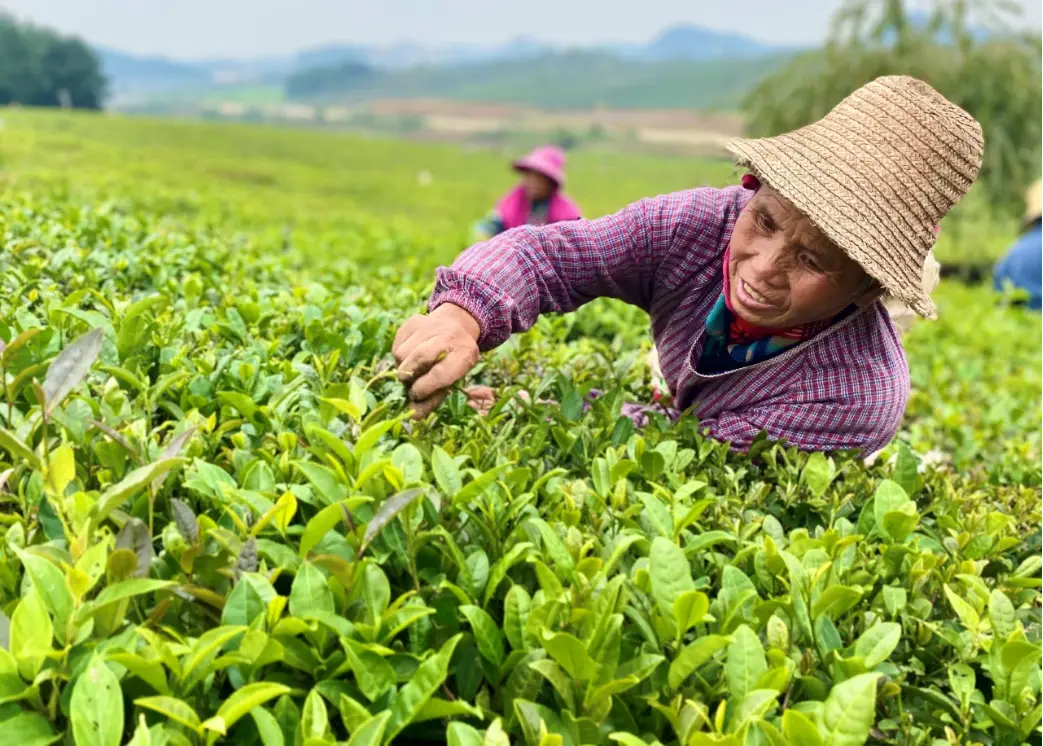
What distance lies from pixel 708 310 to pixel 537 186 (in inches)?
215

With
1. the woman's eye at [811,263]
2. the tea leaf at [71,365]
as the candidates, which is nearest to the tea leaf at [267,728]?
the tea leaf at [71,365]

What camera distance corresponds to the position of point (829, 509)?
1897 mm

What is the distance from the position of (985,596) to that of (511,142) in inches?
4748

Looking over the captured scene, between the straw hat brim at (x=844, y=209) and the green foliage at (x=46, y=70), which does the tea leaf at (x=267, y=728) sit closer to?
the straw hat brim at (x=844, y=209)

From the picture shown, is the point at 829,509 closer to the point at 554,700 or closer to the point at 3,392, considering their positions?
the point at 554,700

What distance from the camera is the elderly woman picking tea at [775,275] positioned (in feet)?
6.56

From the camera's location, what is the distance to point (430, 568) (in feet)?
4.48

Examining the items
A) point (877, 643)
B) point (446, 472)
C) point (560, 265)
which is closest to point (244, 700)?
point (446, 472)

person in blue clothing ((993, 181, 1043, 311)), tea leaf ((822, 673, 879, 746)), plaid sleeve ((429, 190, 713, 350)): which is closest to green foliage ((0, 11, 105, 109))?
person in blue clothing ((993, 181, 1043, 311))

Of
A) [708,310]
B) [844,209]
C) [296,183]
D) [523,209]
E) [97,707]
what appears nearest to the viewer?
[97,707]

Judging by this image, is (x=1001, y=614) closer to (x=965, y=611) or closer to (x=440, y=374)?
(x=965, y=611)

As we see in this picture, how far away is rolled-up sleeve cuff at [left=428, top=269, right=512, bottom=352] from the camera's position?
204 centimetres

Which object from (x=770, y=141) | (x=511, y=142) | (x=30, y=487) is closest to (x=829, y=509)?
(x=770, y=141)

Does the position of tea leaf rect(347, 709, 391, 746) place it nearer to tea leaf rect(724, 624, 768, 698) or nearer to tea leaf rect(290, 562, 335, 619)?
tea leaf rect(290, 562, 335, 619)
